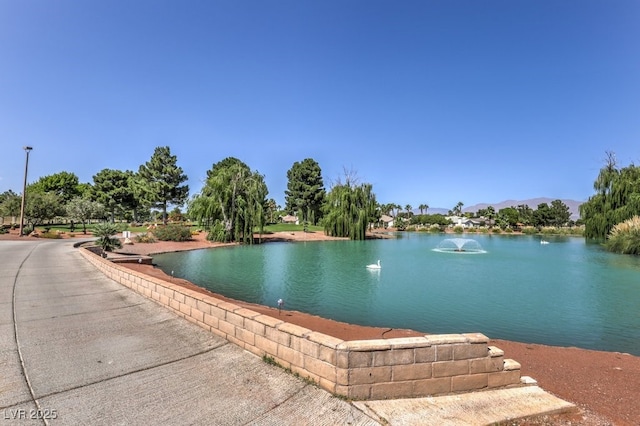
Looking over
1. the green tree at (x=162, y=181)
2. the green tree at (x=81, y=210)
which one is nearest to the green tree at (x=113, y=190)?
the green tree at (x=162, y=181)

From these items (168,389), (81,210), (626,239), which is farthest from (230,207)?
(626,239)

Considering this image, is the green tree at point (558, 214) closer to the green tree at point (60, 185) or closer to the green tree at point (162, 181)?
the green tree at point (162, 181)

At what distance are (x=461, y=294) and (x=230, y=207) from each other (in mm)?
25243

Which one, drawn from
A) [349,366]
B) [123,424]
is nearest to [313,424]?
[349,366]

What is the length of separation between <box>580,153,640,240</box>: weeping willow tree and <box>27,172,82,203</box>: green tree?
275ft

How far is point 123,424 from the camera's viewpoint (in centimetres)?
298

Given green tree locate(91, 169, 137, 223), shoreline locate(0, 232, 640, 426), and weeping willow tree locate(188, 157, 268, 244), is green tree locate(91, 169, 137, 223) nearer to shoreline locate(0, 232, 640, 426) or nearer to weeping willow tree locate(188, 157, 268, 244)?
weeping willow tree locate(188, 157, 268, 244)

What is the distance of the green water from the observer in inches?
340

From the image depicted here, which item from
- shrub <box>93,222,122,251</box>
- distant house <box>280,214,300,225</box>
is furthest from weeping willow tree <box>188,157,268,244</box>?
distant house <box>280,214,300,225</box>

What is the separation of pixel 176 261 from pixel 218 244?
11.0 m

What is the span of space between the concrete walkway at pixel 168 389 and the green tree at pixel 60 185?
245 feet

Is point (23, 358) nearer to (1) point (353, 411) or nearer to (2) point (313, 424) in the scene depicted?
(2) point (313, 424)

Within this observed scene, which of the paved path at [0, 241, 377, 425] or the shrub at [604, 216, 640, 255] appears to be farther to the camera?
the shrub at [604, 216, 640, 255]

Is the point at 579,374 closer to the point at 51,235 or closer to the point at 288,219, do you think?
the point at 51,235
